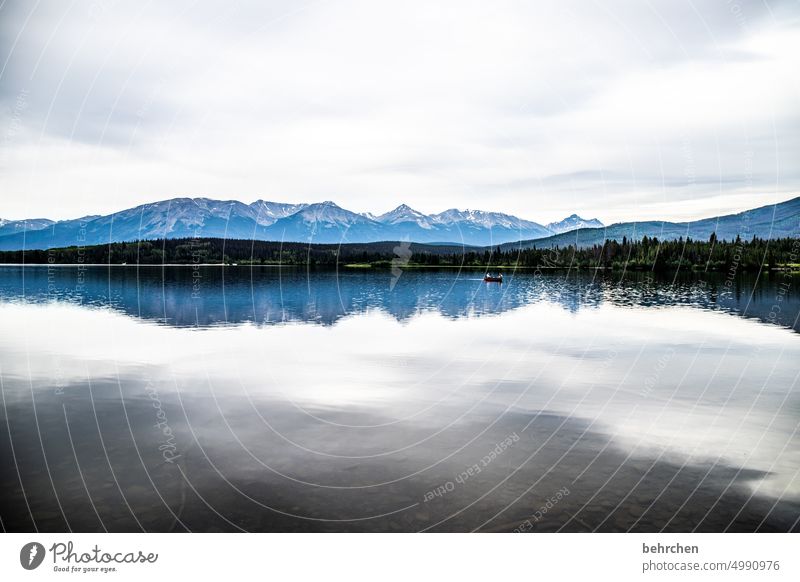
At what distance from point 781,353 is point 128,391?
40.7 metres

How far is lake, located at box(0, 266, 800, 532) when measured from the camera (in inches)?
519

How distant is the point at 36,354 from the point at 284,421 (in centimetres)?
2429

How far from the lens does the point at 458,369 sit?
32.5 m

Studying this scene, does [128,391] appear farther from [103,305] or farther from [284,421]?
[103,305]

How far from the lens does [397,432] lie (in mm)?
19656

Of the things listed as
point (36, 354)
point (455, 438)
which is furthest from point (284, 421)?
point (36, 354)

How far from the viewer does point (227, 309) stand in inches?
2731

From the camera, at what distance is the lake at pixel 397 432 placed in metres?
13.2

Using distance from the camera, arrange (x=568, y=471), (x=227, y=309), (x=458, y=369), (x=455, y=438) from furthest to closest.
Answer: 1. (x=227, y=309)
2. (x=458, y=369)
3. (x=455, y=438)
4. (x=568, y=471)

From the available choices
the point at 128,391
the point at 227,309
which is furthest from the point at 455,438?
the point at 227,309

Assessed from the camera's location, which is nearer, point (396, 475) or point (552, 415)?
point (396, 475)
